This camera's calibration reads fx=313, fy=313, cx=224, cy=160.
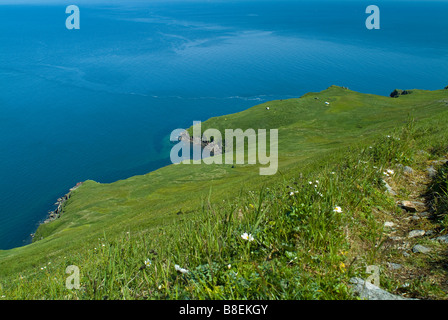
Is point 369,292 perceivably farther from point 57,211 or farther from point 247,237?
point 57,211

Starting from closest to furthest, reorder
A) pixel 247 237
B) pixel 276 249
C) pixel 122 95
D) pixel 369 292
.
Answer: pixel 369 292, pixel 247 237, pixel 276 249, pixel 122 95

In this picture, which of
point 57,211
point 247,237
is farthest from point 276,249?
point 57,211

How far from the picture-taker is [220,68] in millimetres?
169375

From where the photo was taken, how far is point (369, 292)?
4461mm

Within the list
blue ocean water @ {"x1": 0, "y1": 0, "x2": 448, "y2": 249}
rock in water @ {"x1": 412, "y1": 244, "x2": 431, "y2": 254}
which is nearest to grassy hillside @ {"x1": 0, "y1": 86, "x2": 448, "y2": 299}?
rock in water @ {"x1": 412, "y1": 244, "x2": 431, "y2": 254}

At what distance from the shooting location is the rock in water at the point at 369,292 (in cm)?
435

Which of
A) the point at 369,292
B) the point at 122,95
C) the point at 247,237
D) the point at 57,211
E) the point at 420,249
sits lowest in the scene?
the point at 57,211

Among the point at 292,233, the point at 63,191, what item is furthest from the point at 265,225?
the point at 63,191

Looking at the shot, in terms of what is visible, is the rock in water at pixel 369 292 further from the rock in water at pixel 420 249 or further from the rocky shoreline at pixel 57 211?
the rocky shoreline at pixel 57 211

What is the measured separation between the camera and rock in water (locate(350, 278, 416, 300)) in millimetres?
4348

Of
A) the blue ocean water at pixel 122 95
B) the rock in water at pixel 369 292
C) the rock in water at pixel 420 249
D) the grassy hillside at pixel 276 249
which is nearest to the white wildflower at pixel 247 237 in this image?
the grassy hillside at pixel 276 249
